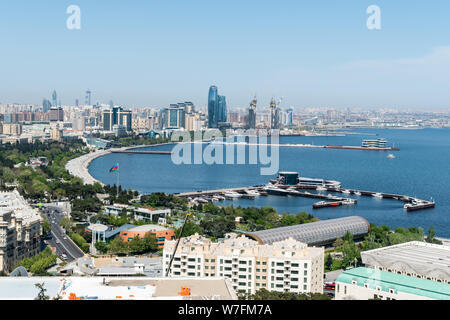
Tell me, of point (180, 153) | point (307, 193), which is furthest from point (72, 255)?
point (180, 153)

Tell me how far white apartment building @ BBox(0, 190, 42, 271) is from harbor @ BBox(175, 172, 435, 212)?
397 centimetres

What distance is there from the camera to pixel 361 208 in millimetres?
8828

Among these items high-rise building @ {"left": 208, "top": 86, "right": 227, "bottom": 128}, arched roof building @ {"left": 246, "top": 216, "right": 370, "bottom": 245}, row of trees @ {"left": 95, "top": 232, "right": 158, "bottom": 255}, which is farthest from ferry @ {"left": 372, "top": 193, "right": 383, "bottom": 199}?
high-rise building @ {"left": 208, "top": 86, "right": 227, "bottom": 128}

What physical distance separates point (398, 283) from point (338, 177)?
9.42m

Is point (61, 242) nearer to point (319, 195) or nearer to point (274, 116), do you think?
point (319, 195)

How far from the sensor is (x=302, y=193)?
1034cm

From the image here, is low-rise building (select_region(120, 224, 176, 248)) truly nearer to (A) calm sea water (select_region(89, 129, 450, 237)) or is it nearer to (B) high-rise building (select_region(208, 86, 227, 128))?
(A) calm sea water (select_region(89, 129, 450, 237))

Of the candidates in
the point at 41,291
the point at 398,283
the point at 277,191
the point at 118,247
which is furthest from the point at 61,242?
the point at 277,191

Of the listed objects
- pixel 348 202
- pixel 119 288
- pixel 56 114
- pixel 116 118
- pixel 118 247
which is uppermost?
pixel 56 114

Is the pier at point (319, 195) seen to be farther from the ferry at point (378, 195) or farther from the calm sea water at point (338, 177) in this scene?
the calm sea water at point (338, 177)
